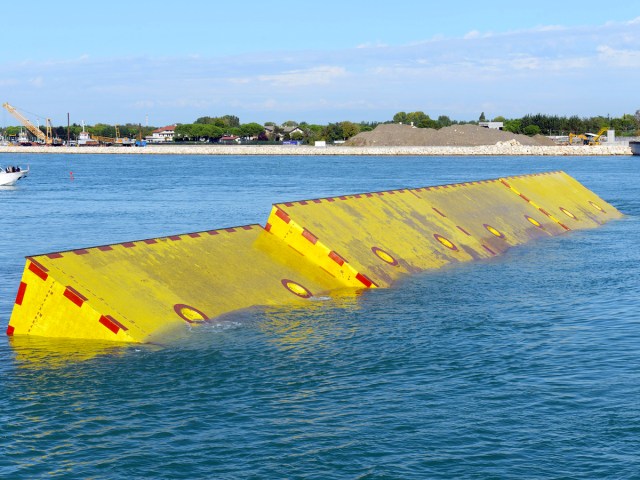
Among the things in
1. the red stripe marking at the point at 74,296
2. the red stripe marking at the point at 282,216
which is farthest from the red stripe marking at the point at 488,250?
the red stripe marking at the point at 74,296

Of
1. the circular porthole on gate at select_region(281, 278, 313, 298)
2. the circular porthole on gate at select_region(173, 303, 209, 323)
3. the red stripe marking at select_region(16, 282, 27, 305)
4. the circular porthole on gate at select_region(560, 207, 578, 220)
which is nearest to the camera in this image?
the red stripe marking at select_region(16, 282, 27, 305)

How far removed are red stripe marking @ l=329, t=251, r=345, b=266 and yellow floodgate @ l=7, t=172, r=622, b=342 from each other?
3 centimetres

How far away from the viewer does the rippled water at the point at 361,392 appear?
12.1 meters

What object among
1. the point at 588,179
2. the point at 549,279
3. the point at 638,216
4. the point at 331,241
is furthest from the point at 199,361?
the point at 588,179

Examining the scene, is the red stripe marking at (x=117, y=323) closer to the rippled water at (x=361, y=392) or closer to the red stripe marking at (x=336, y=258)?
the rippled water at (x=361, y=392)

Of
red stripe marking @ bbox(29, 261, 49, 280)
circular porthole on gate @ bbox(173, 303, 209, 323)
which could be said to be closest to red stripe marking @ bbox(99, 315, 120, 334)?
red stripe marking @ bbox(29, 261, 49, 280)

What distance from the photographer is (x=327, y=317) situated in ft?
66.6

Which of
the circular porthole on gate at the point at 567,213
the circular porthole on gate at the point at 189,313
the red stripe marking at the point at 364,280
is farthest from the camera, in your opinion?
the circular porthole on gate at the point at 567,213

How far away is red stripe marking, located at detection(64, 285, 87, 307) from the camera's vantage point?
17644 millimetres

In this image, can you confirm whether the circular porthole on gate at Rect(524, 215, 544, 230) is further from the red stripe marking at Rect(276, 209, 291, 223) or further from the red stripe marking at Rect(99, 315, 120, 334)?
the red stripe marking at Rect(99, 315, 120, 334)

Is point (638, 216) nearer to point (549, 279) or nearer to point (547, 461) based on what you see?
point (549, 279)

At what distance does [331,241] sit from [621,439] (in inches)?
514

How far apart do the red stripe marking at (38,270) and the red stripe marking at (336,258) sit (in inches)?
344

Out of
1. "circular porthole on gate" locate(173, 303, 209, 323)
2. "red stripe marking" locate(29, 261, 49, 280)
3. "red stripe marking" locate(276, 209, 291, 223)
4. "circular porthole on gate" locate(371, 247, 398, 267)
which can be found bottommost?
"circular porthole on gate" locate(173, 303, 209, 323)
